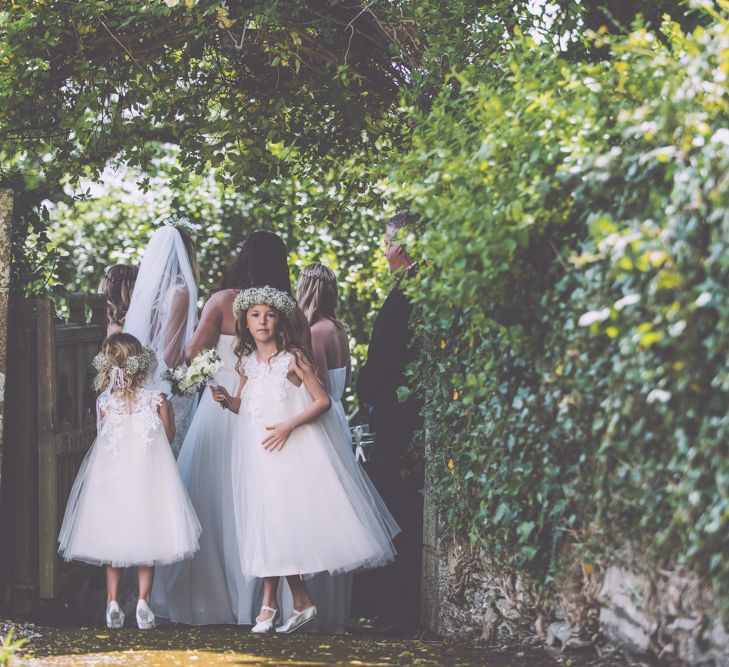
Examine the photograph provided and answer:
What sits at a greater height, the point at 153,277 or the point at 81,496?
the point at 153,277

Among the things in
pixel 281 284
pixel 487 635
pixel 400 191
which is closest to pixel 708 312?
pixel 400 191

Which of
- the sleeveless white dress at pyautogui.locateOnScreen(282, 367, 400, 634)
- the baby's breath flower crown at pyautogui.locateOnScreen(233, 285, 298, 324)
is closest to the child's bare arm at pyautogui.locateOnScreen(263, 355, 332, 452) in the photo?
the sleeveless white dress at pyautogui.locateOnScreen(282, 367, 400, 634)

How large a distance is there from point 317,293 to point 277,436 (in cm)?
150

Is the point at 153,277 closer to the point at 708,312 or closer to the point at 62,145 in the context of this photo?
the point at 62,145

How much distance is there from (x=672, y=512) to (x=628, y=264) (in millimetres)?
893

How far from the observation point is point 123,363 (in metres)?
6.48

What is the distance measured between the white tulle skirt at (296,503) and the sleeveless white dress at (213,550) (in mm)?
429

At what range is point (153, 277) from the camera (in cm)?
762

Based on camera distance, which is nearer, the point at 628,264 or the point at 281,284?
the point at 628,264

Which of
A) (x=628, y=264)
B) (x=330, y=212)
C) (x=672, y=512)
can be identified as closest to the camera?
(x=628, y=264)

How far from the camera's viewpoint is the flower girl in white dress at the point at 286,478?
6.22m

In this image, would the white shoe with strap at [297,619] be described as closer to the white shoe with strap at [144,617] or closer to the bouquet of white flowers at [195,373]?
the white shoe with strap at [144,617]

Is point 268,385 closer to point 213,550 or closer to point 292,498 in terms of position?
point 292,498

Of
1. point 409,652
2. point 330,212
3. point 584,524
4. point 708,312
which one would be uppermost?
point 330,212
